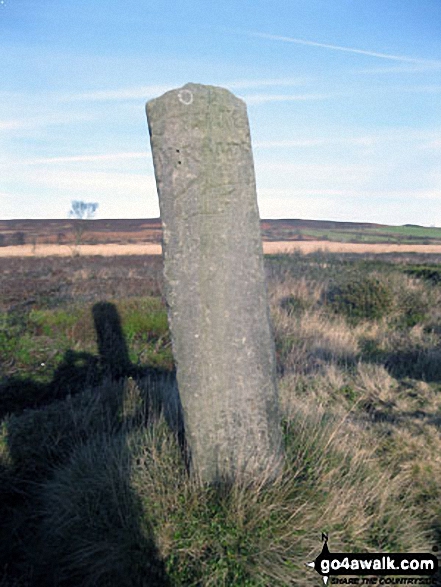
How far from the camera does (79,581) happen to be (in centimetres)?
296

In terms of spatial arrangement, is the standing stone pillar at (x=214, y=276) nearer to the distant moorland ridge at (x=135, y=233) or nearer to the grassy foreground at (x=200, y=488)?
the grassy foreground at (x=200, y=488)

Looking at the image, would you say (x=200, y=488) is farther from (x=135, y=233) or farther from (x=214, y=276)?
(x=135, y=233)

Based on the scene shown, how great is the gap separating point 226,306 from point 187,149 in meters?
0.98

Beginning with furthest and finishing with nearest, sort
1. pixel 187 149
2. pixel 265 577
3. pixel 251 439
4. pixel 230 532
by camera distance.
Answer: pixel 251 439, pixel 187 149, pixel 230 532, pixel 265 577

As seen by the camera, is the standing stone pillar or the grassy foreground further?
the standing stone pillar

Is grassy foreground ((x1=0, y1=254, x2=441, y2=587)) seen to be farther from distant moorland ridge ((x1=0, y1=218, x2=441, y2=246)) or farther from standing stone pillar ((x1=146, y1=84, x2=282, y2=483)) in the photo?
distant moorland ridge ((x1=0, y1=218, x2=441, y2=246))

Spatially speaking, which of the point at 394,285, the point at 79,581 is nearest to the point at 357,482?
the point at 79,581

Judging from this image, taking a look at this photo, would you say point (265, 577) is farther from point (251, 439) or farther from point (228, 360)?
point (228, 360)

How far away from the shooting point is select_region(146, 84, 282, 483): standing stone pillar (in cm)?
301

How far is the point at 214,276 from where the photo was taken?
3.06 m

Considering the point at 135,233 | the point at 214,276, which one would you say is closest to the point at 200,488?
the point at 214,276

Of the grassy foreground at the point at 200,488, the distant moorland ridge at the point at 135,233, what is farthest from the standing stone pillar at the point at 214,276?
the distant moorland ridge at the point at 135,233

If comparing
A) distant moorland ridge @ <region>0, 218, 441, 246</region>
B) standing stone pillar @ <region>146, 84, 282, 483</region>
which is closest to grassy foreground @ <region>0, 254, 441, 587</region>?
standing stone pillar @ <region>146, 84, 282, 483</region>

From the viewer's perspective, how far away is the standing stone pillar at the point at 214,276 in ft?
9.87
